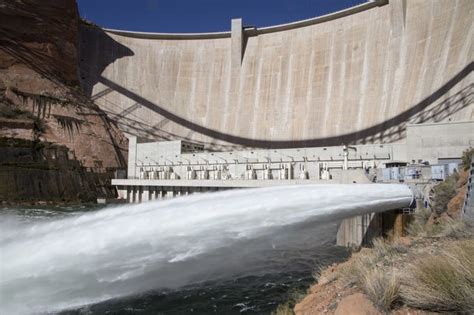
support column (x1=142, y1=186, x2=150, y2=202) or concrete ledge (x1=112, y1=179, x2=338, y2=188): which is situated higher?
concrete ledge (x1=112, y1=179, x2=338, y2=188)

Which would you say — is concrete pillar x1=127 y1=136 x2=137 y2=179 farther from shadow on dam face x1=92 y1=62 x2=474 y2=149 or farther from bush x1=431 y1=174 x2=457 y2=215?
bush x1=431 y1=174 x2=457 y2=215

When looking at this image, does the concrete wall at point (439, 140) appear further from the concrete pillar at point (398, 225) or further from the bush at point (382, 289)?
the bush at point (382, 289)

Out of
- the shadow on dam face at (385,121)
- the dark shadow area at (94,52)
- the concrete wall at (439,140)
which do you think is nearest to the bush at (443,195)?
the concrete wall at (439,140)

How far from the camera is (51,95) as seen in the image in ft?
138

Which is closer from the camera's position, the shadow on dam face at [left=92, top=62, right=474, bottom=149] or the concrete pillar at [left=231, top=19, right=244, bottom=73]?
the shadow on dam face at [left=92, top=62, right=474, bottom=149]

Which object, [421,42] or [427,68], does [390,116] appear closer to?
[427,68]

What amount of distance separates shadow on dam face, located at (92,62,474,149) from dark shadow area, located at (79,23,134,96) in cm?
528

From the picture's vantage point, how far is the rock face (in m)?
38.2

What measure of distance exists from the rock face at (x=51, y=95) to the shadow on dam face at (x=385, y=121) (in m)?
6.79

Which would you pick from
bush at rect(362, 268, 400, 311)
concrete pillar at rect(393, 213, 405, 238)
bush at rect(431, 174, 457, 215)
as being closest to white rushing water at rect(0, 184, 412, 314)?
bush at rect(362, 268, 400, 311)

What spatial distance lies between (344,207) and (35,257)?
6527 mm

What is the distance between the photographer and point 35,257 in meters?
5.96

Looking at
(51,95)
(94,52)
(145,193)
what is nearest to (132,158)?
(145,193)

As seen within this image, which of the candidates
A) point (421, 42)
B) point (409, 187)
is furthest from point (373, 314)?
point (421, 42)
